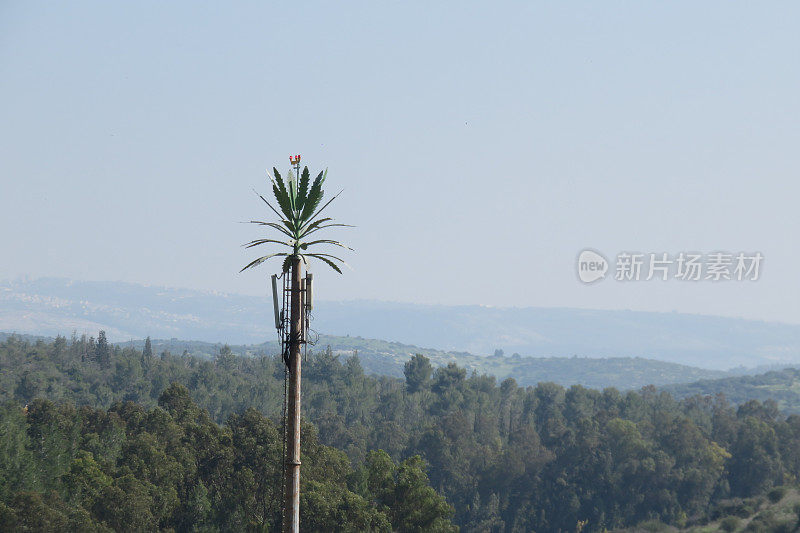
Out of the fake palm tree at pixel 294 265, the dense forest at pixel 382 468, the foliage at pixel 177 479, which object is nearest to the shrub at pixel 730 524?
the dense forest at pixel 382 468

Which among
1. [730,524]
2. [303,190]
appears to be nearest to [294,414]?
[303,190]

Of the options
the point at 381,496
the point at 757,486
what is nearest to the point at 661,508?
the point at 757,486

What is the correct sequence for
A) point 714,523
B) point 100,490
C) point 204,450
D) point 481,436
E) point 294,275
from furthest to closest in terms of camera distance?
point 481,436, point 714,523, point 204,450, point 100,490, point 294,275

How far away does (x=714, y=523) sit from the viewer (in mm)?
115875

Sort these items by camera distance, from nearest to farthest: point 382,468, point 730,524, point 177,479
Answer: point 382,468 → point 177,479 → point 730,524

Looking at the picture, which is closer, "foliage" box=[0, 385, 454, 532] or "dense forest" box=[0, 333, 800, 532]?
"foliage" box=[0, 385, 454, 532]

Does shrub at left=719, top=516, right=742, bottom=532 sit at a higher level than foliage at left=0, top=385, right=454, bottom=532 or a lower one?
lower

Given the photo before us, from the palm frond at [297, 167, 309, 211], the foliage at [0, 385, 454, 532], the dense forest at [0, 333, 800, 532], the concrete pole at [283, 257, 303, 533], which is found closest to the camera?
the concrete pole at [283, 257, 303, 533]

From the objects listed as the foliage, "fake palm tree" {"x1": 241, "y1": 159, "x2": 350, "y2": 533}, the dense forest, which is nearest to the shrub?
the dense forest

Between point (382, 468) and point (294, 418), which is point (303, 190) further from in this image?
point (382, 468)

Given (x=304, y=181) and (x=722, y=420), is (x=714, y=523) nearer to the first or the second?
(x=722, y=420)

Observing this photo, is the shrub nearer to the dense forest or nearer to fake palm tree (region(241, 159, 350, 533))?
the dense forest

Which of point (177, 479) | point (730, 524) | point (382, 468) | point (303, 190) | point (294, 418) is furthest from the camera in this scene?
point (730, 524)

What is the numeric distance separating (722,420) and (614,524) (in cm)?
4650
